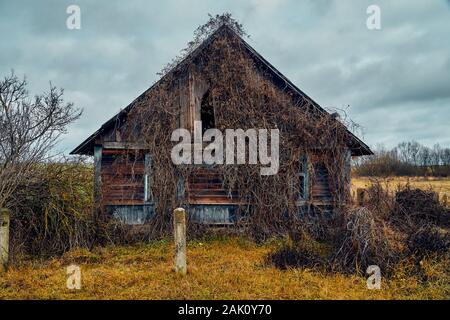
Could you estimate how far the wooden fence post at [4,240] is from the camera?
6785 millimetres

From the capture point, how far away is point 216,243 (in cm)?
948

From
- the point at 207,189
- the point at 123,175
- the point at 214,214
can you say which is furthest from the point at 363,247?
the point at 123,175

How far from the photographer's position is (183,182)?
405 inches

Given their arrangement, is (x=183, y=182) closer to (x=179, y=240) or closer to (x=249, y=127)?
(x=249, y=127)

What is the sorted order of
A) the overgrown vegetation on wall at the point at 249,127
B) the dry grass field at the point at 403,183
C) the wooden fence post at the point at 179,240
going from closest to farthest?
the wooden fence post at the point at 179,240 → the overgrown vegetation on wall at the point at 249,127 → the dry grass field at the point at 403,183

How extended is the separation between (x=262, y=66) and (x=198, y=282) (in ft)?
24.1

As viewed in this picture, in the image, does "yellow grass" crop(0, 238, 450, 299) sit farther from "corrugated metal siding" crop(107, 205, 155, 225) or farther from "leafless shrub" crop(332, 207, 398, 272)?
"corrugated metal siding" crop(107, 205, 155, 225)

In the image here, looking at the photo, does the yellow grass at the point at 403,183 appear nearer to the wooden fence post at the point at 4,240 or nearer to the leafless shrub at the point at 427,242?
the leafless shrub at the point at 427,242

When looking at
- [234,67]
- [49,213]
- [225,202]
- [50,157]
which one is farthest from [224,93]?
[49,213]

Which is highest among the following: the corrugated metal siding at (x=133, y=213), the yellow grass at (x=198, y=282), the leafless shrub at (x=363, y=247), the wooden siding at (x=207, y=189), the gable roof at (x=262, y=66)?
the gable roof at (x=262, y=66)

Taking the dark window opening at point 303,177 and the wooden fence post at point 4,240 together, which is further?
the dark window opening at point 303,177

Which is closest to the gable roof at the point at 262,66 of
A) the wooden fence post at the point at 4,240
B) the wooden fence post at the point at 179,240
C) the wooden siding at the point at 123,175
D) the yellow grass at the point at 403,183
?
the wooden siding at the point at 123,175

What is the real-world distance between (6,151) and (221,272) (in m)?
5.52

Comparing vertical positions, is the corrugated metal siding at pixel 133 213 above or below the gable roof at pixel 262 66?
below
